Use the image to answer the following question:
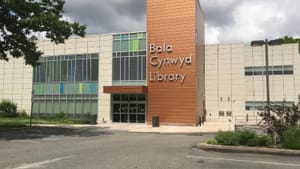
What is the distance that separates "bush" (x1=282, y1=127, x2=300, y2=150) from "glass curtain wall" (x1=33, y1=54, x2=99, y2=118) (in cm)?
2843

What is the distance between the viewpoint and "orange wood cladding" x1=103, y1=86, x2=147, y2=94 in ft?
113

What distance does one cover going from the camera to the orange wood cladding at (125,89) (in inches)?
1356

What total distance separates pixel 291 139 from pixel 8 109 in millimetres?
39486

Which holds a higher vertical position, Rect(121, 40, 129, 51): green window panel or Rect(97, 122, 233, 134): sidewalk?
Rect(121, 40, 129, 51): green window panel

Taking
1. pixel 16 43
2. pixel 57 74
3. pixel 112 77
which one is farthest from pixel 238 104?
pixel 16 43

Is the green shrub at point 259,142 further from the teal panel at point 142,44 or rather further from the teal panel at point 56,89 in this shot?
the teal panel at point 56,89

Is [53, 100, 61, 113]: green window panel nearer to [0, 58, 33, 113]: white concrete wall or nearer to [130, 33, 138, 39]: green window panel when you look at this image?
[0, 58, 33, 113]: white concrete wall

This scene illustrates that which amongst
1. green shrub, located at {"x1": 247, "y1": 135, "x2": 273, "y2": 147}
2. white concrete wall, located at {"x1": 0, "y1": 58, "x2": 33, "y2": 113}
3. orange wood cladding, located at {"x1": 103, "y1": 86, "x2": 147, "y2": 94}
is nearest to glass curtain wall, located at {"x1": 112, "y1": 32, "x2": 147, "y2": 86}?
orange wood cladding, located at {"x1": 103, "y1": 86, "x2": 147, "y2": 94}

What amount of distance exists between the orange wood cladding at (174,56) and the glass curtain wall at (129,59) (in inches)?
54.1

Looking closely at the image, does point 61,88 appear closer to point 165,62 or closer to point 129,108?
point 129,108

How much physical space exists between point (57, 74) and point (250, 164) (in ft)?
114

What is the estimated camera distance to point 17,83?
148 feet

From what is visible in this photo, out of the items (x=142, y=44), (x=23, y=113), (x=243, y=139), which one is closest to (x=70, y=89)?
(x=23, y=113)

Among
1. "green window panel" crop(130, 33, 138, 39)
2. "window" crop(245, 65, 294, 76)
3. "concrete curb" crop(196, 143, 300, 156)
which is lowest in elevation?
"concrete curb" crop(196, 143, 300, 156)
